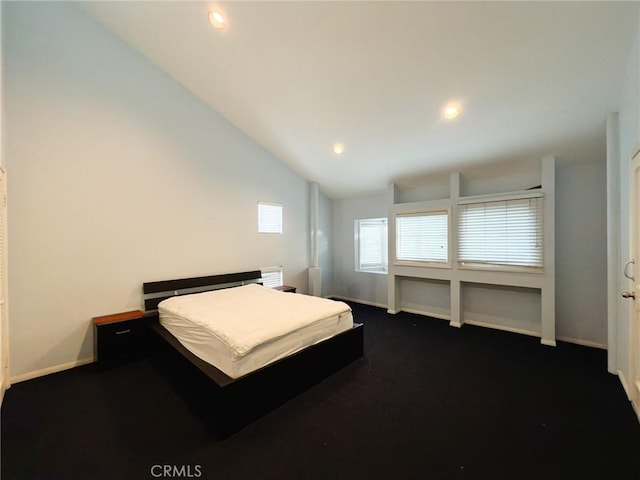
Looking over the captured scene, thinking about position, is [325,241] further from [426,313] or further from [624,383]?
[624,383]

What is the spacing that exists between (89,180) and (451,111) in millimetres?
4079

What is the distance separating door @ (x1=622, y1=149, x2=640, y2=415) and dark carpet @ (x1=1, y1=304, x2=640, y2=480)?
21cm

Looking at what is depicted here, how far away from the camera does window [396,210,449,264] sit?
4.17 m

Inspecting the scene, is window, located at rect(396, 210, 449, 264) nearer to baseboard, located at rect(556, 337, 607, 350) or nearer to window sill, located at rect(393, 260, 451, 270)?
window sill, located at rect(393, 260, 451, 270)

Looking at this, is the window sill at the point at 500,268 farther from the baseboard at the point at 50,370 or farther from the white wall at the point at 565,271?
the baseboard at the point at 50,370

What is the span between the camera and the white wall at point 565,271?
10.2ft

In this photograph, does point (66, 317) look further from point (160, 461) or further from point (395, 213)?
point (395, 213)

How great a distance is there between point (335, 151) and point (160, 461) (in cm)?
391

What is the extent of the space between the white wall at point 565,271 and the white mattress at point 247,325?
7.90 ft

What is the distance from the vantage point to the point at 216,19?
2523 millimetres

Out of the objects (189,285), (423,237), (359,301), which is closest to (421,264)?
(423,237)

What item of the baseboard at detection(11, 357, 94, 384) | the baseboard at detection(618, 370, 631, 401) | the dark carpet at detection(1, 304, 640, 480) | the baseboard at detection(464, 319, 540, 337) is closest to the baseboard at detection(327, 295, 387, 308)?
the baseboard at detection(464, 319, 540, 337)

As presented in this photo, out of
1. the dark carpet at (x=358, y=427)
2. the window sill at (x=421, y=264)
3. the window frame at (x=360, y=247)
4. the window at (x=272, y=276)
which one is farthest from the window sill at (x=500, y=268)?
the window at (x=272, y=276)

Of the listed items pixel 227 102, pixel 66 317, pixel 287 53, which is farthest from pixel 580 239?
pixel 66 317
